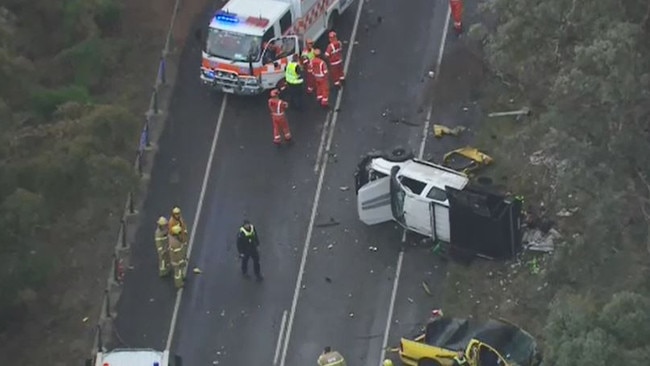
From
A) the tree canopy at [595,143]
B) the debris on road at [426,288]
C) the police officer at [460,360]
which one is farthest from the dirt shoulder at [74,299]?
the tree canopy at [595,143]

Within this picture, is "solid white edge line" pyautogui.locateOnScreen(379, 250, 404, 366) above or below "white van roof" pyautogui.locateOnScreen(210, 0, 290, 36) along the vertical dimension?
below

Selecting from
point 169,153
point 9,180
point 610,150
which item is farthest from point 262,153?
point 610,150

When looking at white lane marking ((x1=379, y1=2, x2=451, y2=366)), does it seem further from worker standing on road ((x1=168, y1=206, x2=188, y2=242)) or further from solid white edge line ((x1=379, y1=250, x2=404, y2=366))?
worker standing on road ((x1=168, y1=206, x2=188, y2=242))

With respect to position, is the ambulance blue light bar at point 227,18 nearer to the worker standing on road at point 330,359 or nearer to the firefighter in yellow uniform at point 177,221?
the firefighter in yellow uniform at point 177,221

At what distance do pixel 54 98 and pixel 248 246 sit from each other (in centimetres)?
581

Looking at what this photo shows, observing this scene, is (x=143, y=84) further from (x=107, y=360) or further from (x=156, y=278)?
(x=107, y=360)

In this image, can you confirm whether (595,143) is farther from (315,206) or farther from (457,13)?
(457,13)

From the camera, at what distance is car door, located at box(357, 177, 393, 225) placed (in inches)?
→ 1153

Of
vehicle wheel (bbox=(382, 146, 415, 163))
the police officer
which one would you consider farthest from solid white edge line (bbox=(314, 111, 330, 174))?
the police officer

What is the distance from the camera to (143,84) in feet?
112

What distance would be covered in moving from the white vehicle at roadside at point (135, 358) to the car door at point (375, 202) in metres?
5.74

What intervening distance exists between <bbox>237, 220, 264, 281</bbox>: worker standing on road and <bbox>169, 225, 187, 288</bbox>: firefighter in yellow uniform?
1.12 metres

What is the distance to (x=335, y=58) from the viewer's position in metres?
32.9

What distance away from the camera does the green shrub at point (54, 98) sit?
97.9ft
